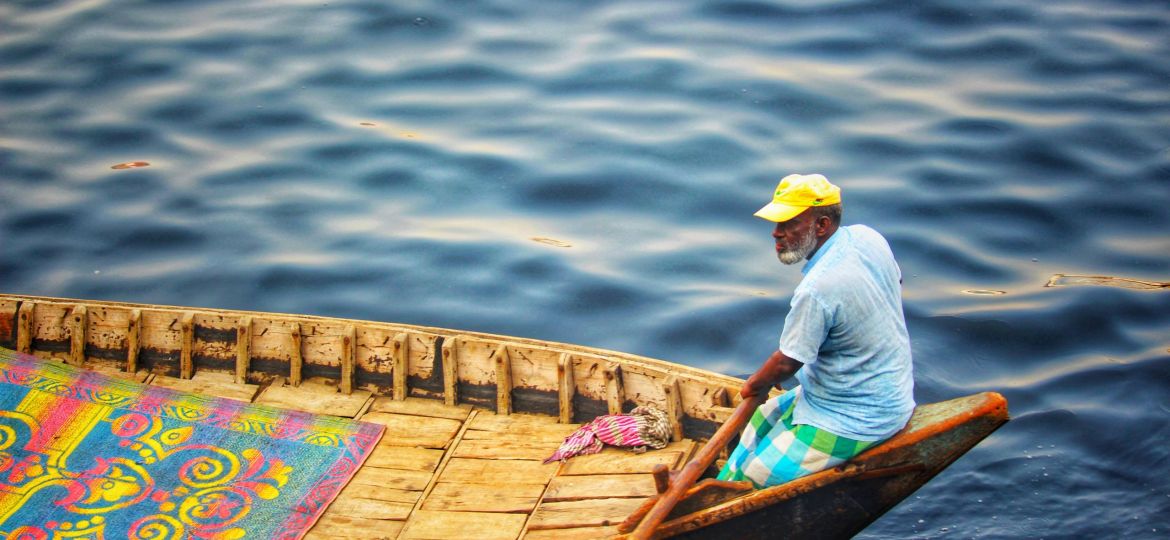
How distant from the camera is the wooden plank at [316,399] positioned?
7.54 m

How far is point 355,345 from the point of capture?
7660 millimetres

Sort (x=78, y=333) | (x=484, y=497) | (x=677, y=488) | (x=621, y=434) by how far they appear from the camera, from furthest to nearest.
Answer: (x=78, y=333) < (x=621, y=434) < (x=484, y=497) < (x=677, y=488)

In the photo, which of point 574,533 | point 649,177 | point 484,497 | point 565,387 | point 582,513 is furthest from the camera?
point 649,177

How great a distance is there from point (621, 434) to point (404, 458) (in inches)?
56.9

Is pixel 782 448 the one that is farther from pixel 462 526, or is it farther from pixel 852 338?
pixel 462 526

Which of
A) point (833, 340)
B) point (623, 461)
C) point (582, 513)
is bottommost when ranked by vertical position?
point (582, 513)

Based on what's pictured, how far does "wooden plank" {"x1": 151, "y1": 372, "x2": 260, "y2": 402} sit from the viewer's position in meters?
7.77

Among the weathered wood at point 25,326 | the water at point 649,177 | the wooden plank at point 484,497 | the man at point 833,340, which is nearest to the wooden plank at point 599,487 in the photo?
the wooden plank at point 484,497

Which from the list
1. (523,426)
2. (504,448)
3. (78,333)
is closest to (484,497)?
(504,448)

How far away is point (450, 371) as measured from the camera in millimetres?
7398

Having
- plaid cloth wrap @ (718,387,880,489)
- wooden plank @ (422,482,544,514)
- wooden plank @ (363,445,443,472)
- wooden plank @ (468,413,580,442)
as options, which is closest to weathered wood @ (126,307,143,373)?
wooden plank @ (363,445,443,472)

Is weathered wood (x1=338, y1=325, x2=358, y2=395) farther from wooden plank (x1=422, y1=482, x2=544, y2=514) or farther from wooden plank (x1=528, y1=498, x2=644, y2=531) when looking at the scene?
wooden plank (x1=528, y1=498, x2=644, y2=531)

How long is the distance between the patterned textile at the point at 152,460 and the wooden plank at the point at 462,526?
639mm

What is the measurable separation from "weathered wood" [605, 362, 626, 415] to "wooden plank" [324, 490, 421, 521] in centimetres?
138
